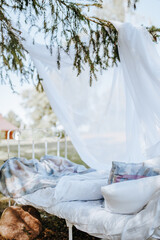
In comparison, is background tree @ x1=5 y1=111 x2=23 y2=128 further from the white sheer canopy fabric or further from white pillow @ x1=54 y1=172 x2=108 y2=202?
white pillow @ x1=54 y1=172 x2=108 y2=202

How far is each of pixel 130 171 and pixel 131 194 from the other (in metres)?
0.41

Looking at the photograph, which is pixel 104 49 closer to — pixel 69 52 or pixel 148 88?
pixel 69 52

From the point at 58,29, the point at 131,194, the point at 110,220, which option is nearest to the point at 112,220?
the point at 110,220

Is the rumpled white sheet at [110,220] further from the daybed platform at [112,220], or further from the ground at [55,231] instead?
the ground at [55,231]

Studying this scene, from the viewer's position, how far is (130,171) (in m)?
2.35

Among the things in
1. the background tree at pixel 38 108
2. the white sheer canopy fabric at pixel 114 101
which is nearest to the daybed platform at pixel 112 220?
the white sheer canopy fabric at pixel 114 101

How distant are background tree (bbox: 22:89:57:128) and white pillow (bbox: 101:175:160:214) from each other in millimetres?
11179

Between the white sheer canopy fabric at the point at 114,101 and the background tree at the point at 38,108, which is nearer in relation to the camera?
the white sheer canopy fabric at the point at 114,101

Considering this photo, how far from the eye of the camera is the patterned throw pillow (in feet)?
7.47

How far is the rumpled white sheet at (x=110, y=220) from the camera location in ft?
5.91

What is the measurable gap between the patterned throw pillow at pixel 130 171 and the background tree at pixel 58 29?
1074 mm

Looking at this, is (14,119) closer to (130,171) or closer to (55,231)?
(55,231)

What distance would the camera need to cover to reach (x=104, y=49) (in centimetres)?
285

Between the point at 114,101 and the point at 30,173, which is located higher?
the point at 114,101
